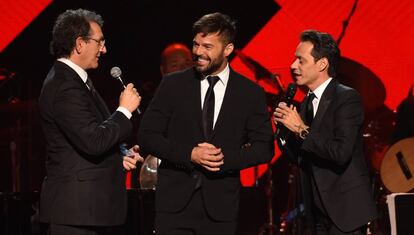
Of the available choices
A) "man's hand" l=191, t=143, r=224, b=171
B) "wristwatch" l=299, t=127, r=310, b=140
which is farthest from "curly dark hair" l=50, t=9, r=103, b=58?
"wristwatch" l=299, t=127, r=310, b=140

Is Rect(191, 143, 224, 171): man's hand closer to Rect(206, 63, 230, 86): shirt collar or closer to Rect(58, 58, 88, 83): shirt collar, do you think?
Rect(206, 63, 230, 86): shirt collar

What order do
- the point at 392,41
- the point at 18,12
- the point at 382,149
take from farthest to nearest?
the point at 18,12 → the point at 392,41 → the point at 382,149

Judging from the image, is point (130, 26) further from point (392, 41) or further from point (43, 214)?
point (43, 214)

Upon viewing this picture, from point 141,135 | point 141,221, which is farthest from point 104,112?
point 141,221

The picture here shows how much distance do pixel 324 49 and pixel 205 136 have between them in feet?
2.65

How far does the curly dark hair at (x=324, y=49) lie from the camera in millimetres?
3801

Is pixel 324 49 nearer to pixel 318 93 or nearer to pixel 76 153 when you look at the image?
pixel 318 93

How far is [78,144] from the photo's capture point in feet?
10.8

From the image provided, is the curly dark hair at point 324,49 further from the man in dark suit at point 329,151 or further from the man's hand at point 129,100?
the man's hand at point 129,100

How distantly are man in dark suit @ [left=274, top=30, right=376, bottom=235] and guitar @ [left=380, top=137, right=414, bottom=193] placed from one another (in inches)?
98.6

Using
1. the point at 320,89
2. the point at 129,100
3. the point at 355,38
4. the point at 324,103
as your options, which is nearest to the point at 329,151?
the point at 324,103

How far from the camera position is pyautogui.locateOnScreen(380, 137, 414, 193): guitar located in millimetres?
6059

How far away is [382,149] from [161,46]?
233 centimetres

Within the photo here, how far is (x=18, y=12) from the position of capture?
289 inches
